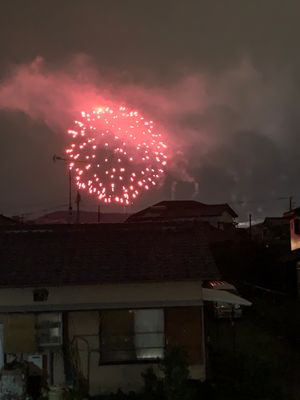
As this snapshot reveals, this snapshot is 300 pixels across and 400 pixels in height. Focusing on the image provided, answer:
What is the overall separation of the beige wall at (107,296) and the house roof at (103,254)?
30 cm

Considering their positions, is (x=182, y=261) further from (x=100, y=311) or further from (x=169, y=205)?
(x=169, y=205)

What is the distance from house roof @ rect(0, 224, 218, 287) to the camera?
13.0 meters

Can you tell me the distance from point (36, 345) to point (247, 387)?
522 cm

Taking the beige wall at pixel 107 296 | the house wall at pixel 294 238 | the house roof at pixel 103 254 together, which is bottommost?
the beige wall at pixel 107 296

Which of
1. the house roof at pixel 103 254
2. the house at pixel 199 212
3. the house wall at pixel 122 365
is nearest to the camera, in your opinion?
the house wall at pixel 122 365

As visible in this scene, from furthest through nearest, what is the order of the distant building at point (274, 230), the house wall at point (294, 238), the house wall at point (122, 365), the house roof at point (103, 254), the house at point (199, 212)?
the house at point (199, 212) < the distant building at point (274, 230) < the house wall at point (294, 238) < the house roof at point (103, 254) < the house wall at point (122, 365)

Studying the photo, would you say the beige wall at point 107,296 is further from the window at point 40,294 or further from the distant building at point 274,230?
the distant building at point 274,230

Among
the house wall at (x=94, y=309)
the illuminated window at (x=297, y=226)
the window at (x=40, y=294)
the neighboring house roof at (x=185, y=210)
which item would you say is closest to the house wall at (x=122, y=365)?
the house wall at (x=94, y=309)

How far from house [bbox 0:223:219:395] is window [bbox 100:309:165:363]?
0.02m

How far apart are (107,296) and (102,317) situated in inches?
22.4

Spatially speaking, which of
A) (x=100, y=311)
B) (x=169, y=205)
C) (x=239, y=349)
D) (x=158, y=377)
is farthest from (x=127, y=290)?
(x=169, y=205)

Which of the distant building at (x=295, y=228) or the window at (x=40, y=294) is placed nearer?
the window at (x=40, y=294)

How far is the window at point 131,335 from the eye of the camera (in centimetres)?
1312

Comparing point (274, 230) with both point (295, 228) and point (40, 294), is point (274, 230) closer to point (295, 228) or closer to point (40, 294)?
point (295, 228)
